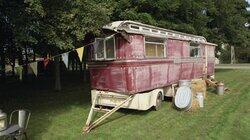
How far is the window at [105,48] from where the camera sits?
1430cm

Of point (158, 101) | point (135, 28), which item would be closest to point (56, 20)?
point (135, 28)

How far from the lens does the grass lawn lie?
11.2 m

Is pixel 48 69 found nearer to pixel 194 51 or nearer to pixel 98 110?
pixel 194 51

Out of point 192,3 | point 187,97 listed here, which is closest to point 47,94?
point 187,97

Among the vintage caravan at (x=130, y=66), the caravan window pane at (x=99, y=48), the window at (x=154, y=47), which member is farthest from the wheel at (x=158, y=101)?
the caravan window pane at (x=99, y=48)

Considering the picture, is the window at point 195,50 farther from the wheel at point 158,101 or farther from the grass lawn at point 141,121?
the wheel at point 158,101

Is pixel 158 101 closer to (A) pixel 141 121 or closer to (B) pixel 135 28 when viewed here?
(A) pixel 141 121

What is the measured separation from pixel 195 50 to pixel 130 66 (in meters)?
8.93

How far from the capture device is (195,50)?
2198cm

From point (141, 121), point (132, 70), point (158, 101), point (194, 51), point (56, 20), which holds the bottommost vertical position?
point (141, 121)

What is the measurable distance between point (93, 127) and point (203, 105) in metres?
5.77

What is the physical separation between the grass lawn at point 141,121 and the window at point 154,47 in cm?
216

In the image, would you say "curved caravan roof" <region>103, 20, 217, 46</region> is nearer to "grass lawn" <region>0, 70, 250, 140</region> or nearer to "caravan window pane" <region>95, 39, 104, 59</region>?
"caravan window pane" <region>95, 39, 104, 59</region>

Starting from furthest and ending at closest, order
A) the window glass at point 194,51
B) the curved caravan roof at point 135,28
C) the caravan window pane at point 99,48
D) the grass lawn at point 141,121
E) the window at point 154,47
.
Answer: the window glass at point 194,51, the window at point 154,47, the caravan window pane at point 99,48, the curved caravan roof at point 135,28, the grass lawn at point 141,121
